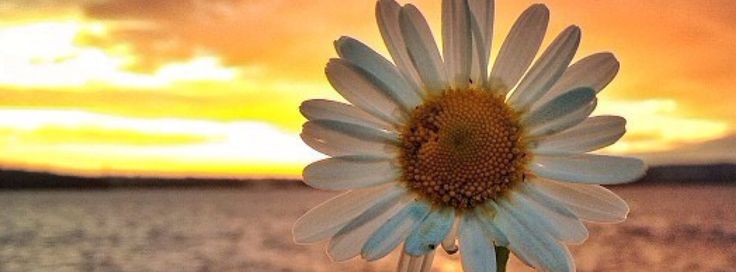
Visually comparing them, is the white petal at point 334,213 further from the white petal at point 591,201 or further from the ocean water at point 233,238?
A: the ocean water at point 233,238

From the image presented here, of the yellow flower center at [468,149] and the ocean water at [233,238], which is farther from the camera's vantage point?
the ocean water at [233,238]

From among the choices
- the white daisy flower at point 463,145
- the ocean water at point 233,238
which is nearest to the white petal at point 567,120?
the white daisy flower at point 463,145

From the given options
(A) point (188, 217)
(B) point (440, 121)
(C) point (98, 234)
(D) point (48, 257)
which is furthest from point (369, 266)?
(A) point (188, 217)

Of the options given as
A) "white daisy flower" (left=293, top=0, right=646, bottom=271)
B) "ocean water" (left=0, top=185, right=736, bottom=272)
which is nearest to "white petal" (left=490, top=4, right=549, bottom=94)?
"white daisy flower" (left=293, top=0, right=646, bottom=271)

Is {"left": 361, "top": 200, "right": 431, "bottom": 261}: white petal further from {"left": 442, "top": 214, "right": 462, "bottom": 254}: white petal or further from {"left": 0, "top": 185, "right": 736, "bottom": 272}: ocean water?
{"left": 0, "top": 185, "right": 736, "bottom": 272}: ocean water

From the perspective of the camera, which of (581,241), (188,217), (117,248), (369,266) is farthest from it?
(188,217)

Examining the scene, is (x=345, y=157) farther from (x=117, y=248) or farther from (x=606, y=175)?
(x=117, y=248)

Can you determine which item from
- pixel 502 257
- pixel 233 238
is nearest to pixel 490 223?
pixel 502 257
